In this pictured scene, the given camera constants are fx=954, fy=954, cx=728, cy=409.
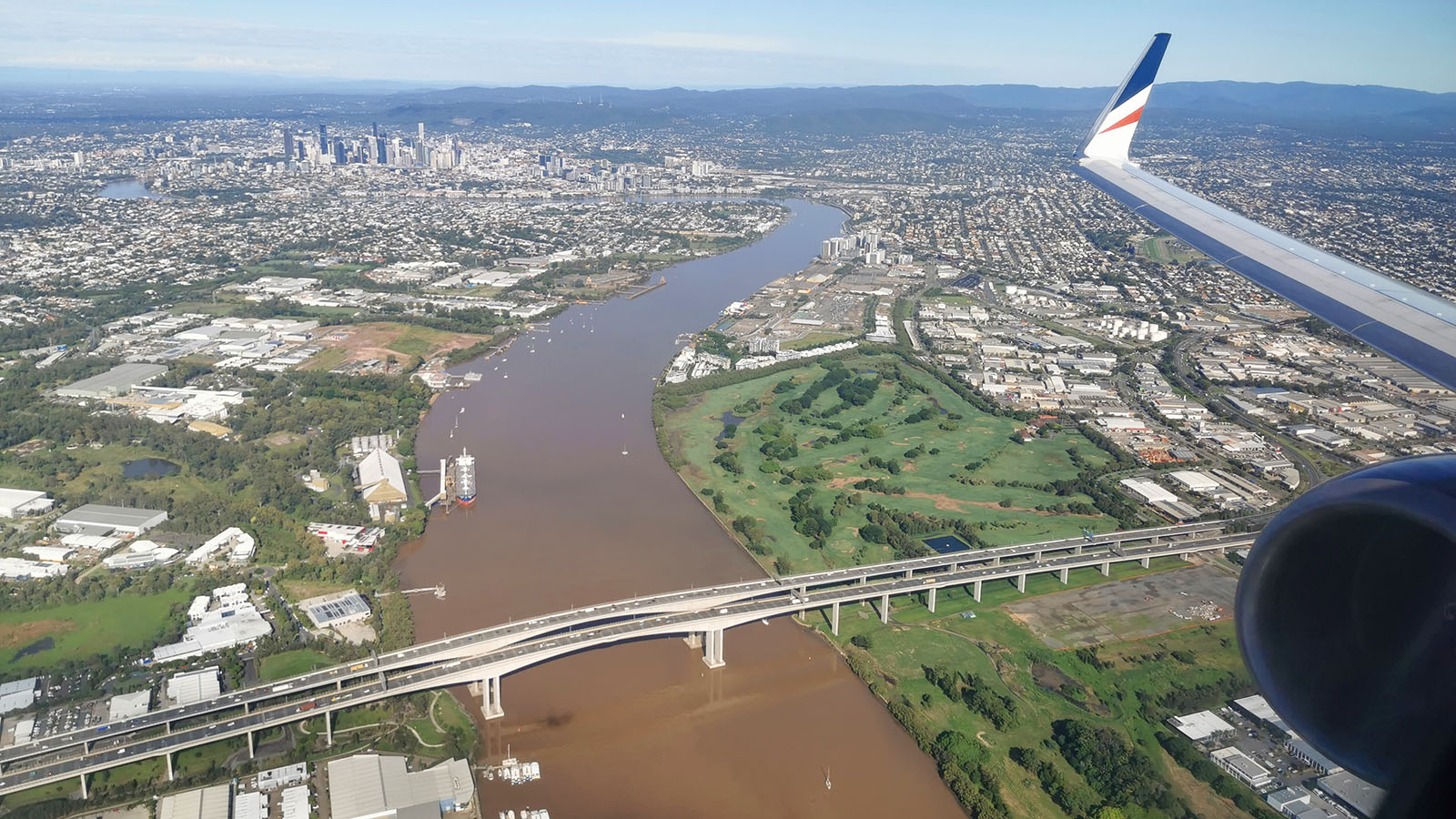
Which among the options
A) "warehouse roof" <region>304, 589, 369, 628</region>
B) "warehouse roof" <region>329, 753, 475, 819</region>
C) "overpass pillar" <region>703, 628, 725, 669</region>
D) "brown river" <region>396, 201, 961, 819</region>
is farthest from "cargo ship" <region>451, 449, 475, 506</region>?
"warehouse roof" <region>329, 753, 475, 819</region>

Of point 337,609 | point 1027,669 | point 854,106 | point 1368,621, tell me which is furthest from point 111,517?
point 854,106

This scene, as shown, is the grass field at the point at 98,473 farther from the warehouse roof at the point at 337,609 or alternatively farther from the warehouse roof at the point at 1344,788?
the warehouse roof at the point at 1344,788

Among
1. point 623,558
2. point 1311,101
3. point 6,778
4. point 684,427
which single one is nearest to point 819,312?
point 684,427

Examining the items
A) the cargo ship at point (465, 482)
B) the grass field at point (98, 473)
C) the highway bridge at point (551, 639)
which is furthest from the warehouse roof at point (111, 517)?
the highway bridge at point (551, 639)

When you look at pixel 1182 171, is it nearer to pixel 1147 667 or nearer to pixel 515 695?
pixel 1147 667

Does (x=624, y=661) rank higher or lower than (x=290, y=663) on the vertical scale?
lower

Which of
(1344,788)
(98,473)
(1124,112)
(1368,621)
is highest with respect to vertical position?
(1124,112)

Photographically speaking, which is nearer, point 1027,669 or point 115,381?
point 1027,669

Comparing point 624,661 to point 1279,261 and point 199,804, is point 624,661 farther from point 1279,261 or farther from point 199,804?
point 1279,261
